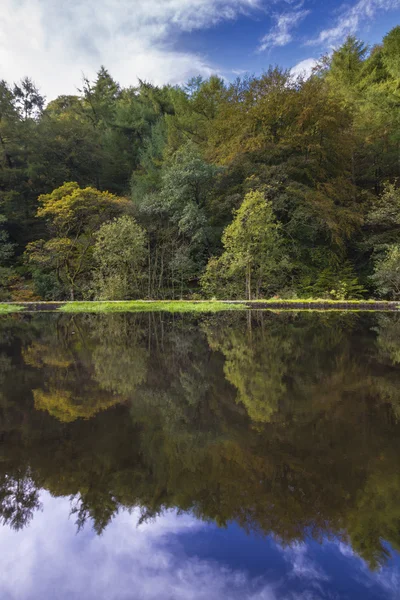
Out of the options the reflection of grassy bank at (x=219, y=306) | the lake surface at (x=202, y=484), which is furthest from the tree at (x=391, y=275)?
the lake surface at (x=202, y=484)

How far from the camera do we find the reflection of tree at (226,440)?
1790 mm

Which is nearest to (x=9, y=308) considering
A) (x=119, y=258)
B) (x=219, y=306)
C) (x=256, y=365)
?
(x=119, y=258)

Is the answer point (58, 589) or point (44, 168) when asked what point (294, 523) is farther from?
point (44, 168)

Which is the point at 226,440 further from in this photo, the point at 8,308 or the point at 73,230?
the point at 73,230

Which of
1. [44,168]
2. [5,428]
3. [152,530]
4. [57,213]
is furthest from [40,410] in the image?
[44,168]

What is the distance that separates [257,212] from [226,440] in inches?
425

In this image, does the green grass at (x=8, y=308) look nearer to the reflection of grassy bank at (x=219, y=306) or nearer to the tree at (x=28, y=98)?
the reflection of grassy bank at (x=219, y=306)

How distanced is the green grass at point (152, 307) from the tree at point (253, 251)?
5.53ft

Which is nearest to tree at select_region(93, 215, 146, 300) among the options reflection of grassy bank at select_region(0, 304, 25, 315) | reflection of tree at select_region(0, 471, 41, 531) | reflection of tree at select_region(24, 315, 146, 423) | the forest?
the forest

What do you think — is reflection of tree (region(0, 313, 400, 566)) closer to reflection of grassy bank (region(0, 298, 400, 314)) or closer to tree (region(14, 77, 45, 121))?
reflection of grassy bank (region(0, 298, 400, 314))

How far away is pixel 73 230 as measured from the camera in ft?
55.5

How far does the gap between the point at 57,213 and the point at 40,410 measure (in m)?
14.8

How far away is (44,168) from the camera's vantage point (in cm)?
2020

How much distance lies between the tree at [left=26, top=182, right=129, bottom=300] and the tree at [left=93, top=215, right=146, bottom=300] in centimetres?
164
